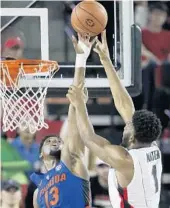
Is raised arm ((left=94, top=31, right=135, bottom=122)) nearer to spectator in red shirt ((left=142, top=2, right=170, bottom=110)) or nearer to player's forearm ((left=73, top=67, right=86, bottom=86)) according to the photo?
player's forearm ((left=73, top=67, right=86, bottom=86))

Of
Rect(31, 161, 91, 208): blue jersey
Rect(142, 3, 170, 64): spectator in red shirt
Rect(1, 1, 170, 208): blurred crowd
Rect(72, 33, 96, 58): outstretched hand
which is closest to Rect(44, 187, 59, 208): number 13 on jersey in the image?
Result: Rect(31, 161, 91, 208): blue jersey

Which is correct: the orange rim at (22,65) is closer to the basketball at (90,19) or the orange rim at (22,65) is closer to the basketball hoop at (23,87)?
the basketball hoop at (23,87)

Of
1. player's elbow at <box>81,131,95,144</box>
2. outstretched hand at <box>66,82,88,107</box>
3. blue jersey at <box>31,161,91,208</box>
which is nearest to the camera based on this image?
player's elbow at <box>81,131,95,144</box>

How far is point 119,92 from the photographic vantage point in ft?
11.9

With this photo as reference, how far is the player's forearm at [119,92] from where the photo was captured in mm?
3602

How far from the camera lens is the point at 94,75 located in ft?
13.0

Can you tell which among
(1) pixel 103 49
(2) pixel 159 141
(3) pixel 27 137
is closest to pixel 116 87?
(1) pixel 103 49

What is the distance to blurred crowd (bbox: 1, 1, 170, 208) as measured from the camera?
4.93 m

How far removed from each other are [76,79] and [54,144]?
23.5 inches

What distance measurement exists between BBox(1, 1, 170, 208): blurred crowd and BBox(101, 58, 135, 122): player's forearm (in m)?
1.09

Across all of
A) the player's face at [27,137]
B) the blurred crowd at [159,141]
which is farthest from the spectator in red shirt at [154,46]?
the player's face at [27,137]

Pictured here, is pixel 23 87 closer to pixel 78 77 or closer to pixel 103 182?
pixel 78 77

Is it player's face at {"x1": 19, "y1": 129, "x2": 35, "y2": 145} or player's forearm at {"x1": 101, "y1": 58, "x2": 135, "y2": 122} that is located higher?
player's forearm at {"x1": 101, "y1": 58, "x2": 135, "y2": 122}

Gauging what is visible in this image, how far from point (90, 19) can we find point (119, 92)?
42 centimetres
